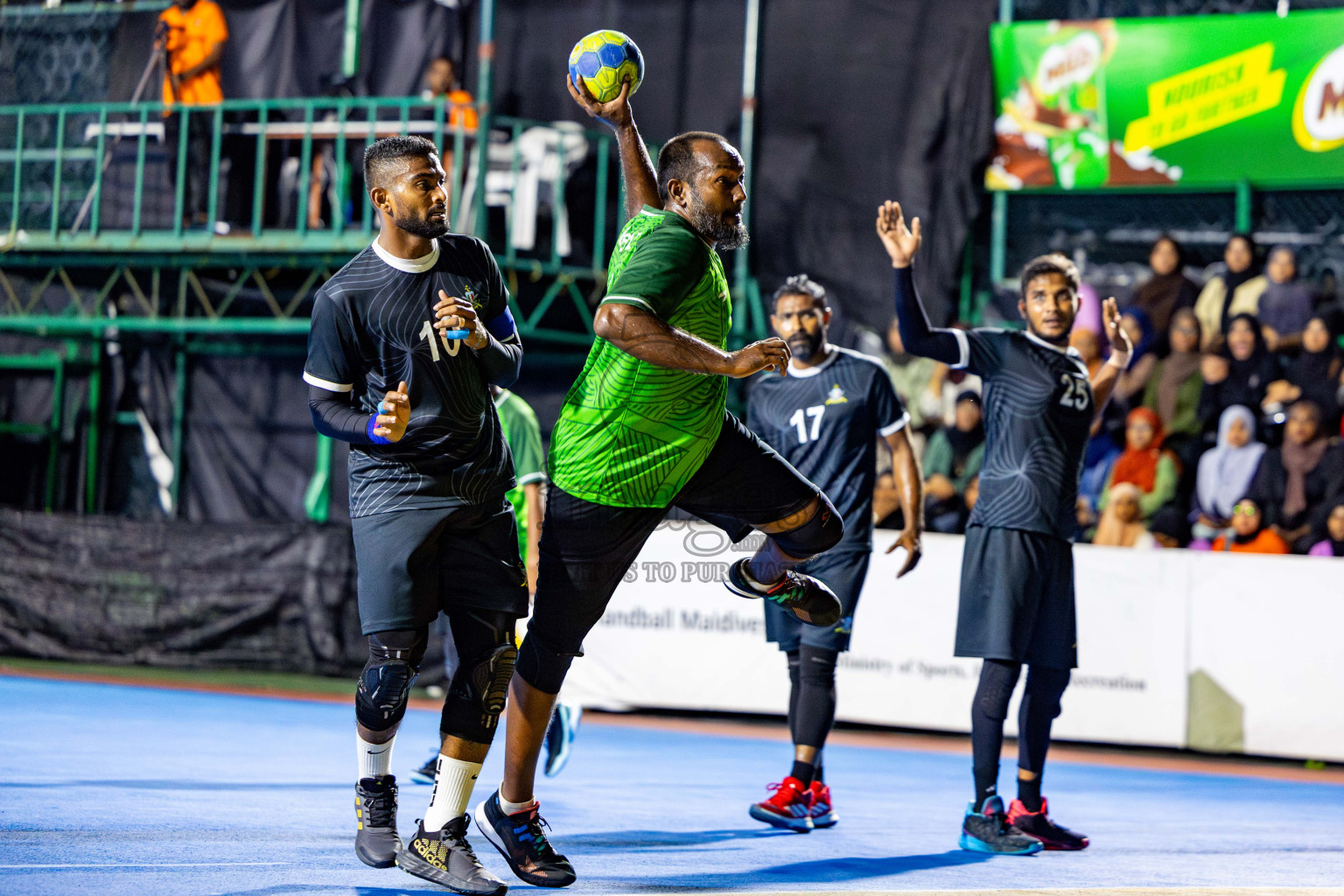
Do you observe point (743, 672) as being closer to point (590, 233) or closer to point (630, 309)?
point (590, 233)

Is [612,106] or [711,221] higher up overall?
[612,106]

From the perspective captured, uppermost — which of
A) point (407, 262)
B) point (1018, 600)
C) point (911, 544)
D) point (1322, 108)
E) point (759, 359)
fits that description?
point (1322, 108)

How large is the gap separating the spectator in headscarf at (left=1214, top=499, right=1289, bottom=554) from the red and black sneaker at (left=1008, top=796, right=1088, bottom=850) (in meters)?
5.96

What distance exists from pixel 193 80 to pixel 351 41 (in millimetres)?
1975

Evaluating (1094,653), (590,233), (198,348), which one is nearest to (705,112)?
(590,233)

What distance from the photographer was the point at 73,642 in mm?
13078

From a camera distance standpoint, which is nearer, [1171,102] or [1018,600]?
[1018,600]

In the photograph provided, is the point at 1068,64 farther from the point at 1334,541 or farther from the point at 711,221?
the point at 711,221

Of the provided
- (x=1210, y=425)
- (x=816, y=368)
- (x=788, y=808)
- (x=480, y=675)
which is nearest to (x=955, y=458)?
(x=1210, y=425)

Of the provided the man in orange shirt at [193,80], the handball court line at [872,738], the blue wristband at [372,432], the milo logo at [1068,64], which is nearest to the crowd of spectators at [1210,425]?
the handball court line at [872,738]

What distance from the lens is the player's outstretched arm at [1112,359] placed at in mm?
6250

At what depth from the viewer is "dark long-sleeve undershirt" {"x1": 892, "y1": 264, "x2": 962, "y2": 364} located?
5887 mm

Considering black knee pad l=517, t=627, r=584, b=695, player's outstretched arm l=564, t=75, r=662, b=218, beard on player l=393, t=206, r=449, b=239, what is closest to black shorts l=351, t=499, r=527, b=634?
black knee pad l=517, t=627, r=584, b=695

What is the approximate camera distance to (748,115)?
49.8 ft
